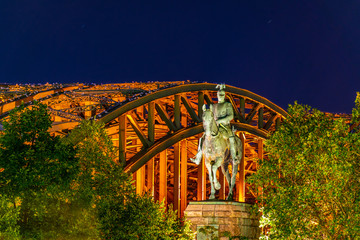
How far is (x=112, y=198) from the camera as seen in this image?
29.4 m

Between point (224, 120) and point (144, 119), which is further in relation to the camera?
point (144, 119)

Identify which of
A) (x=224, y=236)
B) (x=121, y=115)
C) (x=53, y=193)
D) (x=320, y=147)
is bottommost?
(x=224, y=236)

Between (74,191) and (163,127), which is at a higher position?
(163,127)

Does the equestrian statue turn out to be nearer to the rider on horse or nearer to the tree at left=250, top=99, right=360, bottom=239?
the rider on horse

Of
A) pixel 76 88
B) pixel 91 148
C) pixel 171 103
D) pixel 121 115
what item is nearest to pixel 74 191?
pixel 91 148

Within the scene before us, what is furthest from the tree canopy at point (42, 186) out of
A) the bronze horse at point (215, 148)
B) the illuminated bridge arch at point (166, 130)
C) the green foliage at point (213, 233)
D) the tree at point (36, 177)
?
the illuminated bridge arch at point (166, 130)

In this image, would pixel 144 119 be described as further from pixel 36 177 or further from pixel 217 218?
pixel 36 177

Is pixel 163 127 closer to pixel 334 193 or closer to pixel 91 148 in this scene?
pixel 91 148

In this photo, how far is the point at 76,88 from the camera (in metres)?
45.6

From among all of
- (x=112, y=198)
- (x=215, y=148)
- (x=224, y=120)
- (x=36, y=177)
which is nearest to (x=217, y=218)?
(x=215, y=148)

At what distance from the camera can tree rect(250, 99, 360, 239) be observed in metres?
25.8

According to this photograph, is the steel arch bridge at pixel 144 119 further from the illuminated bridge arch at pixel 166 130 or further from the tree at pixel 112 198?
the tree at pixel 112 198

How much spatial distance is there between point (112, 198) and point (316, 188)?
29.2 feet

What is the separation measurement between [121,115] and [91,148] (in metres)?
10.7
